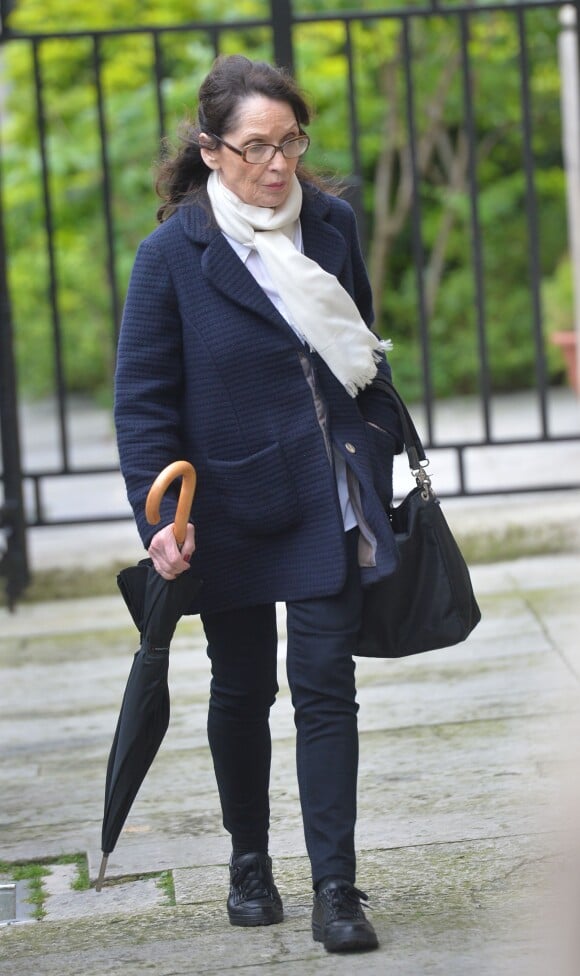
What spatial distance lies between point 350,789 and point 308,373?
0.78 metres

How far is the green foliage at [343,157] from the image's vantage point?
34.7ft

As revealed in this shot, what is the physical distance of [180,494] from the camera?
301cm

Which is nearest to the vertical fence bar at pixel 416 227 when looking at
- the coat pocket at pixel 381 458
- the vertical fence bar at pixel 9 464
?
the vertical fence bar at pixel 9 464

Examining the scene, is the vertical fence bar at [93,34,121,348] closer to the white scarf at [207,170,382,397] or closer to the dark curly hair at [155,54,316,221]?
the dark curly hair at [155,54,316,221]

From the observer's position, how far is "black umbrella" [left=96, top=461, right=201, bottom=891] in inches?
119

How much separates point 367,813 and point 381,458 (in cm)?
100

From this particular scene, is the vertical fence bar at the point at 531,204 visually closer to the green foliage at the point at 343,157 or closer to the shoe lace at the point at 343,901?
the shoe lace at the point at 343,901

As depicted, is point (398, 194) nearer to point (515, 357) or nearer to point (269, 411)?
point (515, 357)

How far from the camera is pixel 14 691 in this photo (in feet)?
16.7

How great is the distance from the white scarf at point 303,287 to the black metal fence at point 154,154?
2.65m

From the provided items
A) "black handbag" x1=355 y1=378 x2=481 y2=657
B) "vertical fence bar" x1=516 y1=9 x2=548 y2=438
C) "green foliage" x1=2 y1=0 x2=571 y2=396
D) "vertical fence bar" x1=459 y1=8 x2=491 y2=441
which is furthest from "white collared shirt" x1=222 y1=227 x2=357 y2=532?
"green foliage" x1=2 y1=0 x2=571 y2=396

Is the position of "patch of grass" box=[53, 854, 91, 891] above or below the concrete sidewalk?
below

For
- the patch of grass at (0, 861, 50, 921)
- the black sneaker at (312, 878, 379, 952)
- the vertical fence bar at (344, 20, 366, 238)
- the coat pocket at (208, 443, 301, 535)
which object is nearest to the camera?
the black sneaker at (312, 878, 379, 952)

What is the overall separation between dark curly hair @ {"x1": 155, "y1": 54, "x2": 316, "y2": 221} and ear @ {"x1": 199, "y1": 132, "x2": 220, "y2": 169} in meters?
0.01
